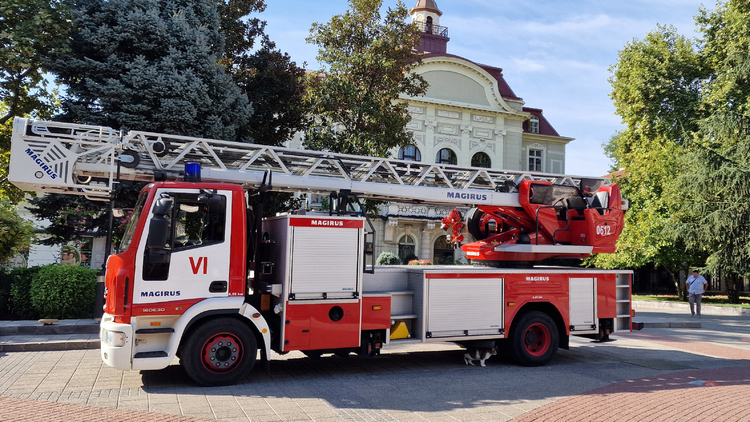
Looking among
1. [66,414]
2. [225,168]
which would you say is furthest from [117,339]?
[225,168]

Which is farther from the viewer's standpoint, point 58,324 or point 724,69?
point 724,69

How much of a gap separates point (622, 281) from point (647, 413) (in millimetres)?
4309

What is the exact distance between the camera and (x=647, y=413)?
6.87 meters

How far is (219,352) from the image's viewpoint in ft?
25.1

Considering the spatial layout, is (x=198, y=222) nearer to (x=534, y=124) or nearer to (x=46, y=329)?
(x=46, y=329)

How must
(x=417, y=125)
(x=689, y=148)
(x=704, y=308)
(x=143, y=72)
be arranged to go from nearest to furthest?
(x=143, y=72), (x=704, y=308), (x=689, y=148), (x=417, y=125)

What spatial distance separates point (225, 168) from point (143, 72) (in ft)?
22.6

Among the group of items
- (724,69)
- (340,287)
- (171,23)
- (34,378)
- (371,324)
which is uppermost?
(724,69)

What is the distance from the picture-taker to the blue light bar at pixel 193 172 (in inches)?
311

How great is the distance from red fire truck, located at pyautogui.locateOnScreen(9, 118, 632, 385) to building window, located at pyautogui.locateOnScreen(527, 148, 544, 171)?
29943 mm

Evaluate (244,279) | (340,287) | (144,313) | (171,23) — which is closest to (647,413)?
(340,287)

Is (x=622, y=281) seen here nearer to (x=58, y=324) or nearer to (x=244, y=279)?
(x=244, y=279)

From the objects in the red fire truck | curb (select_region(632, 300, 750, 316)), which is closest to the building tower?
curb (select_region(632, 300, 750, 316))

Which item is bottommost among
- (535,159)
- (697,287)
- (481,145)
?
(697,287)
